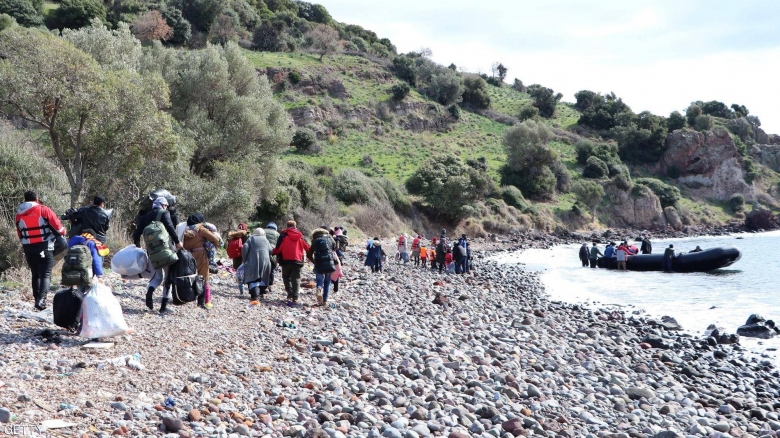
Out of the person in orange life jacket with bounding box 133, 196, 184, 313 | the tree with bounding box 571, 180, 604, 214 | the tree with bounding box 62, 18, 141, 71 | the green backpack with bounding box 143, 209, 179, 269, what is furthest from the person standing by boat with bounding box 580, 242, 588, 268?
the tree with bounding box 571, 180, 604, 214

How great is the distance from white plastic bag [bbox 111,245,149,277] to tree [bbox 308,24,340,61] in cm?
7343

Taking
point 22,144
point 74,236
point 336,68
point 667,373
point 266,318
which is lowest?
point 667,373

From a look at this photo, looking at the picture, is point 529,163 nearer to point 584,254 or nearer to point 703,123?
point 584,254

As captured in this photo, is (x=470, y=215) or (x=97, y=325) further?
(x=470, y=215)

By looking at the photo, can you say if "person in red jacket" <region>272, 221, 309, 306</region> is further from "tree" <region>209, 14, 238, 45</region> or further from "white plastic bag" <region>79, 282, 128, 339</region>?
"tree" <region>209, 14, 238, 45</region>

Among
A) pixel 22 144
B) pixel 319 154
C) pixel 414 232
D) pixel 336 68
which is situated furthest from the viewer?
pixel 336 68

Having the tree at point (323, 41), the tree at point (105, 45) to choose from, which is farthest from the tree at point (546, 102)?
the tree at point (105, 45)

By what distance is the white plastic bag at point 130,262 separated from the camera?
9016mm

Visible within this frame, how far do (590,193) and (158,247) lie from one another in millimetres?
59621

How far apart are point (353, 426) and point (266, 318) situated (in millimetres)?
4833

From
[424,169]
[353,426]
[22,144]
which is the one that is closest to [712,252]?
[424,169]

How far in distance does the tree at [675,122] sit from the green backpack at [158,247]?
92536mm

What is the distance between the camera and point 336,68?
249ft

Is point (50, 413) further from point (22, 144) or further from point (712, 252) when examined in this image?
point (712, 252)
